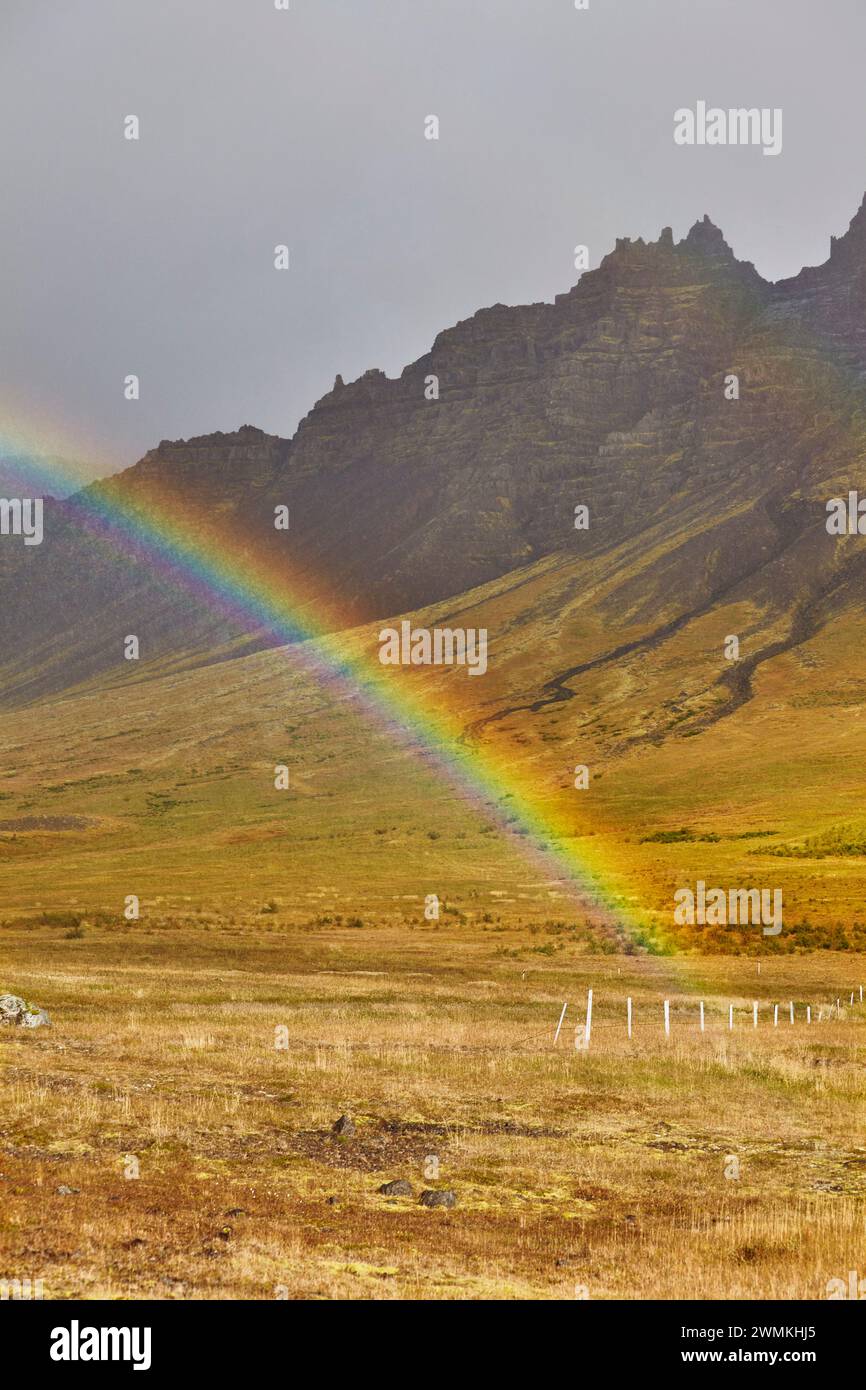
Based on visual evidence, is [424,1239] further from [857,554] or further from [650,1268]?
[857,554]

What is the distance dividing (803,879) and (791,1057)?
4591cm

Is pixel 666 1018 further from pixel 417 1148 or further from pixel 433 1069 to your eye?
pixel 417 1148

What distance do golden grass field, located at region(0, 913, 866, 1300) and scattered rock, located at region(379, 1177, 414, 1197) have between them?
0.20 m

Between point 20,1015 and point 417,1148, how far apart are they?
12.6m

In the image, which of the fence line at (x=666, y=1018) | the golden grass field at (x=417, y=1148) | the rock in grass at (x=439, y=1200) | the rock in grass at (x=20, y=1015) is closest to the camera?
the golden grass field at (x=417, y=1148)

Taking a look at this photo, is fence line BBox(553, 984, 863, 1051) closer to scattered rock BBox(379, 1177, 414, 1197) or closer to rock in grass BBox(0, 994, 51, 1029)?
rock in grass BBox(0, 994, 51, 1029)

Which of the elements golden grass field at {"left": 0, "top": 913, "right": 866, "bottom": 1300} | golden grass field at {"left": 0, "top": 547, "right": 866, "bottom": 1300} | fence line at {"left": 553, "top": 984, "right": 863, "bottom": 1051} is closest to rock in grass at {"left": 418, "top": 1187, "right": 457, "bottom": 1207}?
golden grass field at {"left": 0, "top": 913, "right": 866, "bottom": 1300}

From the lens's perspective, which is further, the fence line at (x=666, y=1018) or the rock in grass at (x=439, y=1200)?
the fence line at (x=666, y=1018)

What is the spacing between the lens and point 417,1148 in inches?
713

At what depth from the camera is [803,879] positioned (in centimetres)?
7119

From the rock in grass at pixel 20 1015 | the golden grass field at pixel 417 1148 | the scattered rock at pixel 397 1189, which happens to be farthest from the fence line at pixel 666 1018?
the scattered rock at pixel 397 1189

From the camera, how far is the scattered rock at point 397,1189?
15352 mm

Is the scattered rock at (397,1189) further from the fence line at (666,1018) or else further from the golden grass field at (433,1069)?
the fence line at (666,1018)

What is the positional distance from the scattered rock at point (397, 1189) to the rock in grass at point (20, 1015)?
1344 cm
